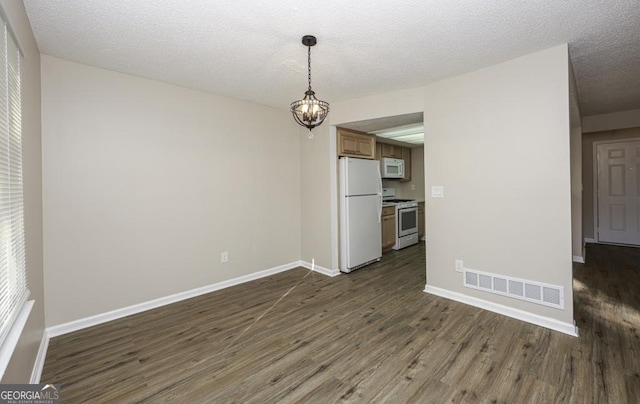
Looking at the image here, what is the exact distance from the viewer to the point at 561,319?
8.02 ft

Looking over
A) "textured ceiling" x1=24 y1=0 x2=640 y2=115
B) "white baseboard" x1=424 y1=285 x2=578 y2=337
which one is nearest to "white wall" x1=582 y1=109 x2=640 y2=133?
"textured ceiling" x1=24 y1=0 x2=640 y2=115

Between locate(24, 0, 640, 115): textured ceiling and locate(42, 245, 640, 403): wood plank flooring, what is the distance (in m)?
2.37

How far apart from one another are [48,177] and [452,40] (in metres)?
3.51

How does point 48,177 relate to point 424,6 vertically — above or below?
below

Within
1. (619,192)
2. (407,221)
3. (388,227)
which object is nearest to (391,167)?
(407,221)

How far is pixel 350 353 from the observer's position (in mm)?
2182

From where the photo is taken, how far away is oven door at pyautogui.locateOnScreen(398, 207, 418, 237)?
5504mm

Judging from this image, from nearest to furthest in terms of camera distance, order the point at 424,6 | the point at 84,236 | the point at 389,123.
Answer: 1. the point at 424,6
2. the point at 84,236
3. the point at 389,123

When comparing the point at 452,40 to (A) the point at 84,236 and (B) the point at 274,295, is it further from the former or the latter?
(A) the point at 84,236

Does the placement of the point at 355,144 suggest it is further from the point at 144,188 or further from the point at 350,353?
the point at 350,353

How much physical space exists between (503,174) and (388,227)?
2.67 meters

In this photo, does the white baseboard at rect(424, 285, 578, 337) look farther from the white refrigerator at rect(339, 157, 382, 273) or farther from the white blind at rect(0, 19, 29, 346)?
the white blind at rect(0, 19, 29, 346)

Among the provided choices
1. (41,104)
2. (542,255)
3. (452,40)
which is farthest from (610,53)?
Result: (41,104)

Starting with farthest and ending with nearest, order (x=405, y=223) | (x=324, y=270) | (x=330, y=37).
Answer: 1. (x=405, y=223)
2. (x=324, y=270)
3. (x=330, y=37)
